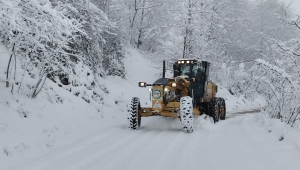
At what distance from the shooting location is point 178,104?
31.7ft

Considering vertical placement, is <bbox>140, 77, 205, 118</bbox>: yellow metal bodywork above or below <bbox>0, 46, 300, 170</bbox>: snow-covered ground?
above

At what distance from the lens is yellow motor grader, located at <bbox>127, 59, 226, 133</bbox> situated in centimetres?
912

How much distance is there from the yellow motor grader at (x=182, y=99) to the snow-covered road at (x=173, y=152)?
2.25 feet

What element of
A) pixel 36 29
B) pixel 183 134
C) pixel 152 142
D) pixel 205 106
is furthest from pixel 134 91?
pixel 36 29

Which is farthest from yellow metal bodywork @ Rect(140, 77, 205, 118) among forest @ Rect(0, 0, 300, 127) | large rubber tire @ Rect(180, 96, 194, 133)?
forest @ Rect(0, 0, 300, 127)

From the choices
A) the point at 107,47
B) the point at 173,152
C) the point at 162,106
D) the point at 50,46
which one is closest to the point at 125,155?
the point at 173,152

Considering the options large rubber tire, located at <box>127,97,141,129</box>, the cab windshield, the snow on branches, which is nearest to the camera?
the snow on branches

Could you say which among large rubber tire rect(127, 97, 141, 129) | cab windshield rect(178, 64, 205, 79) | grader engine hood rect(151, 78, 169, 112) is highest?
cab windshield rect(178, 64, 205, 79)

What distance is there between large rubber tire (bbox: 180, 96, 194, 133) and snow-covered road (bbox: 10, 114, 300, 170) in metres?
0.20

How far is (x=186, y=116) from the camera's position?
8.91 m

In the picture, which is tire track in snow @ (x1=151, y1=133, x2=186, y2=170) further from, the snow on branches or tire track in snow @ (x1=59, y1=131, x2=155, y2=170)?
the snow on branches

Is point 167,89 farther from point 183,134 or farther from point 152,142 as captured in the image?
point 152,142

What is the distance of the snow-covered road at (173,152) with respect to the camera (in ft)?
17.2

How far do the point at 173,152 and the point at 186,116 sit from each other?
105 inches
